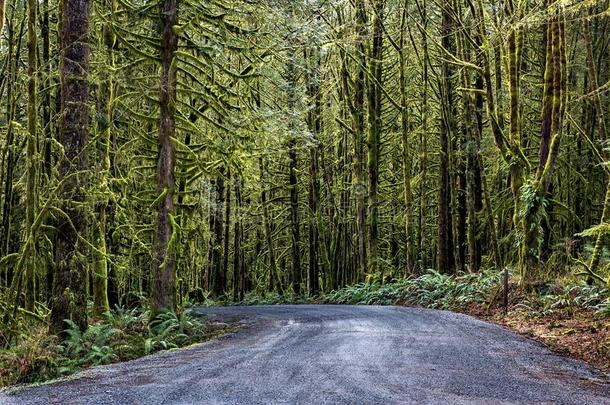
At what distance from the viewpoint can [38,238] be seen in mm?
9805

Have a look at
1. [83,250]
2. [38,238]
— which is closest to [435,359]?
[83,250]

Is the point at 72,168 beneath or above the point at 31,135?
beneath

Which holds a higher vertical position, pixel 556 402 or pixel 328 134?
pixel 328 134

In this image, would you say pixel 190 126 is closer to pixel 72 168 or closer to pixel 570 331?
pixel 72 168

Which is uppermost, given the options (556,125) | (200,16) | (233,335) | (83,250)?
(200,16)

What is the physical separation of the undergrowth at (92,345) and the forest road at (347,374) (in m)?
0.92

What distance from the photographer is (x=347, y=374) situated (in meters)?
6.05

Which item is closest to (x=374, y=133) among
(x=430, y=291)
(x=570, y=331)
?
(x=430, y=291)

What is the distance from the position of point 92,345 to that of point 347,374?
Answer: 510cm

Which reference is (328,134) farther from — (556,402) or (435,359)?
(556,402)

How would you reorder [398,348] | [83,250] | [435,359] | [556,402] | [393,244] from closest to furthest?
[556,402] → [435,359] → [398,348] → [83,250] → [393,244]

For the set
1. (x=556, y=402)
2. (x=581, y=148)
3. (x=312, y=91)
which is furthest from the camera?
(x=312, y=91)

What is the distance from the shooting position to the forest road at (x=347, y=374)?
519 cm

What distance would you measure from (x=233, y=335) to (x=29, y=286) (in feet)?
13.6
